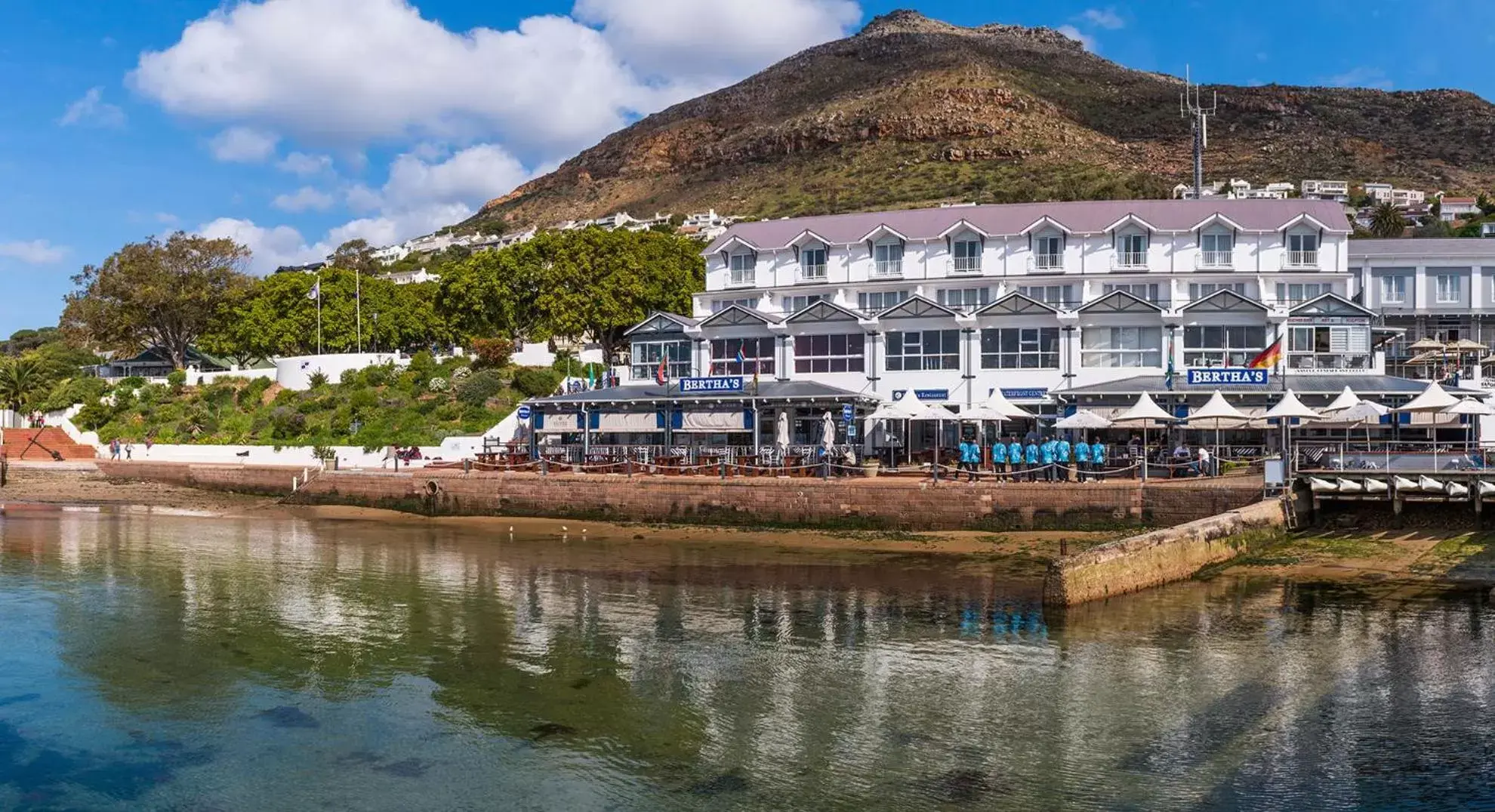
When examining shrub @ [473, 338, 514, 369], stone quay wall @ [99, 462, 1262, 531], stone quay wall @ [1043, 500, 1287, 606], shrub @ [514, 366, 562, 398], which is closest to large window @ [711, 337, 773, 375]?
stone quay wall @ [99, 462, 1262, 531]

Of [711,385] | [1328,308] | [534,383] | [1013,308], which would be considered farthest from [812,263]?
[1328,308]

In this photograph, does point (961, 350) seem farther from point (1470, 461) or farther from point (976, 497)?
point (1470, 461)

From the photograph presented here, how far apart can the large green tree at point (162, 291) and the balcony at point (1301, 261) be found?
64.3 m

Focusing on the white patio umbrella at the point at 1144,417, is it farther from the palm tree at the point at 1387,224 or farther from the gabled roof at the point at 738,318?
the palm tree at the point at 1387,224

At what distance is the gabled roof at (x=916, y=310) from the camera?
149ft

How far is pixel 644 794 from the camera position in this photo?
14039 millimetres

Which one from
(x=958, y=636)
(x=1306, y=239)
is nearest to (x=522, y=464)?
(x=958, y=636)

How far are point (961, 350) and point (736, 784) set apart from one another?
3322 centimetres

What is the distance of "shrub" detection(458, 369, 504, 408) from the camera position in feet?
193

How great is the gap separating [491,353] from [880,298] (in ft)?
77.6

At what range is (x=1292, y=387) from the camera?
1625 inches

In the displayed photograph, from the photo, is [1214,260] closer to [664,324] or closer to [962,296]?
[962,296]

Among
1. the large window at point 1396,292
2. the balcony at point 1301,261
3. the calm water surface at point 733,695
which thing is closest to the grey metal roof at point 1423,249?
the large window at point 1396,292

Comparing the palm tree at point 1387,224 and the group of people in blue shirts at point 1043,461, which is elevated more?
the palm tree at point 1387,224
